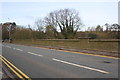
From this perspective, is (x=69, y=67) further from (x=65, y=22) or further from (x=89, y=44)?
(x=65, y=22)

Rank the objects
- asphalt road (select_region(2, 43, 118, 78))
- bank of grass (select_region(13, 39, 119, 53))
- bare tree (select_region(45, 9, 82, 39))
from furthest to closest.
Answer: bare tree (select_region(45, 9, 82, 39)) → bank of grass (select_region(13, 39, 119, 53)) → asphalt road (select_region(2, 43, 118, 78))

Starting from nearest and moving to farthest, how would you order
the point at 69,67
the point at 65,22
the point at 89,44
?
the point at 69,67
the point at 89,44
the point at 65,22

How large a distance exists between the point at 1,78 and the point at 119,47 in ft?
36.8

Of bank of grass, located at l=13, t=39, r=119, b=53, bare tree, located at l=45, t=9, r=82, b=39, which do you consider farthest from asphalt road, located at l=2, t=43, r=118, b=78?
bare tree, located at l=45, t=9, r=82, b=39

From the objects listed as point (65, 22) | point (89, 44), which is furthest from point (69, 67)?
point (65, 22)

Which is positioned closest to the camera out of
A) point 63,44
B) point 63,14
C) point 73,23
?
point 63,44

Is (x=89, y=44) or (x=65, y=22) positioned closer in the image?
(x=89, y=44)

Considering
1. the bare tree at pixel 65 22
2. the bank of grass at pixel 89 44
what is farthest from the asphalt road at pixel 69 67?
the bare tree at pixel 65 22

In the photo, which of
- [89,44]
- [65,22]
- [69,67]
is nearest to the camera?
[69,67]

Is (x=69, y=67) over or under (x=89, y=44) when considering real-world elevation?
under

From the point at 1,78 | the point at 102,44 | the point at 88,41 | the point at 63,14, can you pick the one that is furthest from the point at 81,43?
the point at 63,14

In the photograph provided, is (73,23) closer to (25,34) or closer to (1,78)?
(25,34)

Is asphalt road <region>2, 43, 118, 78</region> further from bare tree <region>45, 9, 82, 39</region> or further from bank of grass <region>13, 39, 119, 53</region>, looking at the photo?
bare tree <region>45, 9, 82, 39</region>

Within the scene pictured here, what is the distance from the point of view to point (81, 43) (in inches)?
802
